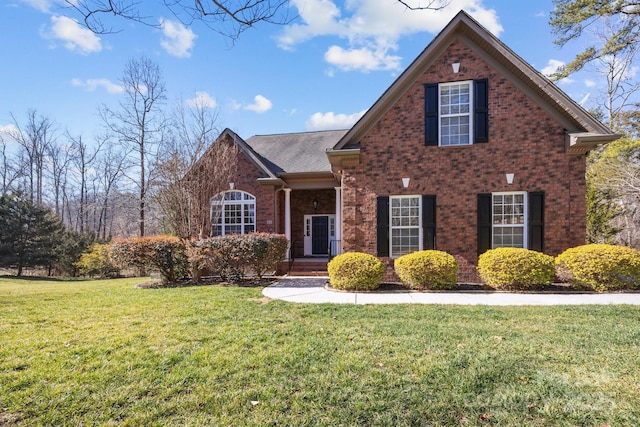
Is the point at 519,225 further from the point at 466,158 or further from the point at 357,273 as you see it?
the point at 357,273

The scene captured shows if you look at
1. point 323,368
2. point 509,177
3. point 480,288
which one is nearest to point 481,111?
point 509,177

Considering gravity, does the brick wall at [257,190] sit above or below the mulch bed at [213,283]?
above

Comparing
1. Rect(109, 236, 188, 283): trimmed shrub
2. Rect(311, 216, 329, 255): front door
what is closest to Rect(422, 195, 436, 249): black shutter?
Rect(311, 216, 329, 255): front door

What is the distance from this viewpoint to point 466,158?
9508 mm

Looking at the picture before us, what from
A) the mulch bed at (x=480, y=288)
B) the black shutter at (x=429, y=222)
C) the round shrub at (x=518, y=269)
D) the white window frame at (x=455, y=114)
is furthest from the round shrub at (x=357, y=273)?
the white window frame at (x=455, y=114)

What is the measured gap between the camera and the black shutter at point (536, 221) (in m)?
8.98

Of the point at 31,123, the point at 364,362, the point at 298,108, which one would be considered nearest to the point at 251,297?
the point at 364,362

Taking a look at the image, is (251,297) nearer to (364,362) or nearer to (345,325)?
(345,325)

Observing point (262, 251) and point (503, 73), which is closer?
point (503, 73)

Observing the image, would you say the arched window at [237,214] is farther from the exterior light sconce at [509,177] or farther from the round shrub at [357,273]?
the exterior light sconce at [509,177]

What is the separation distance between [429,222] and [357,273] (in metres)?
2.96

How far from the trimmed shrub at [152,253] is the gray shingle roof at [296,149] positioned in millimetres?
5023

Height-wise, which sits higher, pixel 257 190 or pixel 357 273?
pixel 257 190

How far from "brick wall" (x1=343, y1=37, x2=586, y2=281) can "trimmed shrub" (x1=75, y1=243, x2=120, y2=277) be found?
47.4 feet
